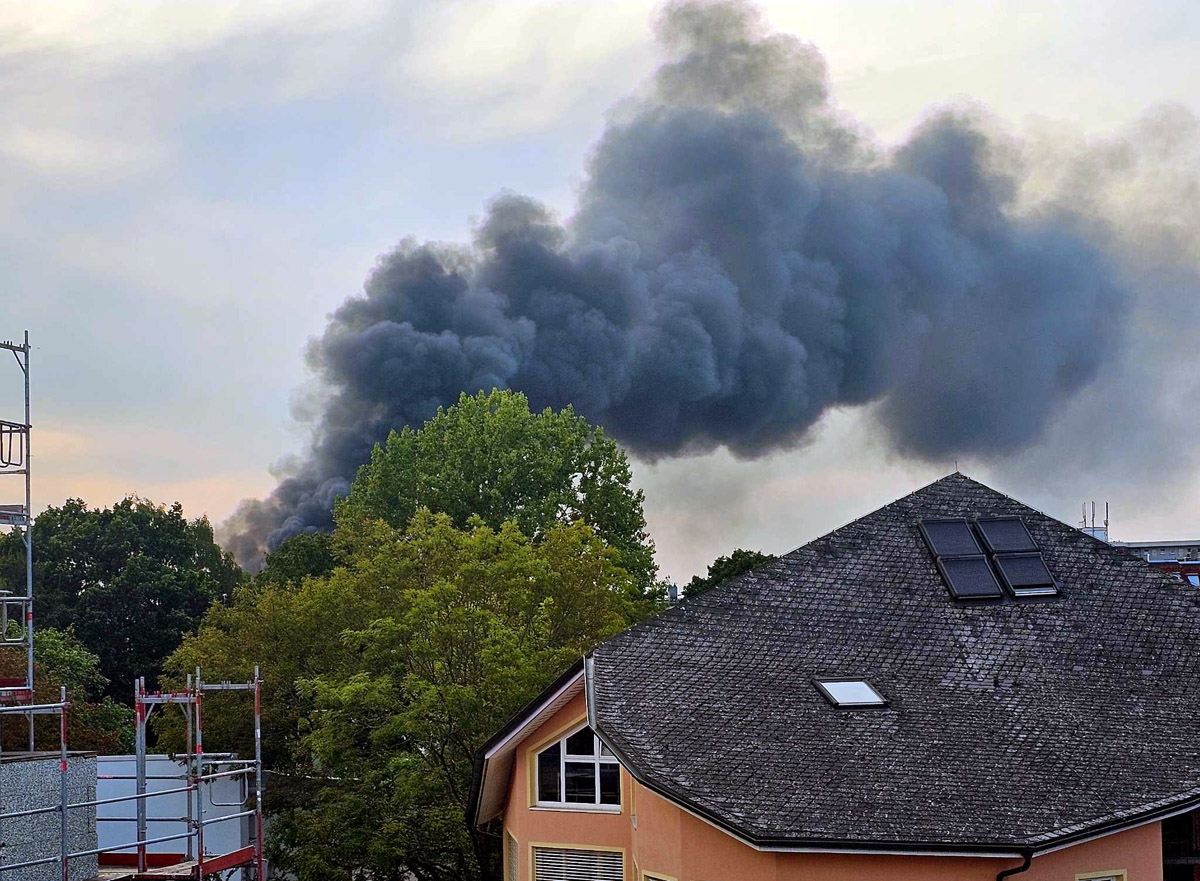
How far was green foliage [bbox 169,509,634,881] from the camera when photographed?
1348 inches

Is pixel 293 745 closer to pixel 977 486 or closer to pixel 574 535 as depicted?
pixel 574 535

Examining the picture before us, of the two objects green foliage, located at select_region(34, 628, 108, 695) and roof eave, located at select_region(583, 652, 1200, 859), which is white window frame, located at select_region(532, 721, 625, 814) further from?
green foliage, located at select_region(34, 628, 108, 695)

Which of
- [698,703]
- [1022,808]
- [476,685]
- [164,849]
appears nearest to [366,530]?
[476,685]

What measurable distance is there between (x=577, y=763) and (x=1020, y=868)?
8.85 meters

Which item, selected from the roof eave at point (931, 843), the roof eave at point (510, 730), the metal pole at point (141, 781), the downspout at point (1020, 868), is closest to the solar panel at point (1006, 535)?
the roof eave at point (931, 843)

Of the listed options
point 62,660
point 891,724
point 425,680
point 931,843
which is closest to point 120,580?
point 62,660

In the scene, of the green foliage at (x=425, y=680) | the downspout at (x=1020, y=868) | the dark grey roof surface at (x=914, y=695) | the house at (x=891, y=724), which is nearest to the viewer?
the downspout at (x=1020, y=868)

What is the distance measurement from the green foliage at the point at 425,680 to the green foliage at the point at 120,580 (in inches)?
1781

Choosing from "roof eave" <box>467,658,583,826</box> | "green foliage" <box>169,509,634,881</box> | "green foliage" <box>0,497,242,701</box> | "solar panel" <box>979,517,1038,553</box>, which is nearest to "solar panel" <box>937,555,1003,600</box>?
"solar panel" <box>979,517,1038,553</box>

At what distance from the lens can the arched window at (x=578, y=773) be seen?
25.1 metres

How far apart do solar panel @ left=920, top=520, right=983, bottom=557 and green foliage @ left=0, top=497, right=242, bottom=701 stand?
63.8m

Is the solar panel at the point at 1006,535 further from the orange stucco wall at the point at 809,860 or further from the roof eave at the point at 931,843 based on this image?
the roof eave at the point at 931,843

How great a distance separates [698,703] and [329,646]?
75.8 feet

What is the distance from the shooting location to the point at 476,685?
35062 mm
